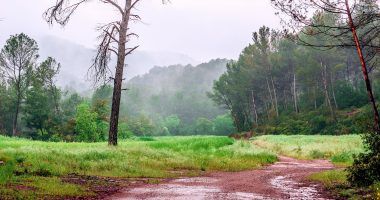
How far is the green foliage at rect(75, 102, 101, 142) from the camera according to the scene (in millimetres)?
52156

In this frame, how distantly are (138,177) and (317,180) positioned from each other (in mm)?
6727

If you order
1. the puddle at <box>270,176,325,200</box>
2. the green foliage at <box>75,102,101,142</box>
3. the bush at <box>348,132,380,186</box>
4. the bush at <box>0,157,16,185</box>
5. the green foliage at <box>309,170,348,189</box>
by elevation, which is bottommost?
the puddle at <box>270,176,325,200</box>

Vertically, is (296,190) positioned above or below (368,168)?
below

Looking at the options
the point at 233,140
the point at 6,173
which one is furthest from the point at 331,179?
the point at 233,140

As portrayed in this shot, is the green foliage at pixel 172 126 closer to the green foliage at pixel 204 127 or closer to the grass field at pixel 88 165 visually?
the green foliage at pixel 204 127

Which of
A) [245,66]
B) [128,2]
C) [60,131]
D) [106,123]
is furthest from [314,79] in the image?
[128,2]

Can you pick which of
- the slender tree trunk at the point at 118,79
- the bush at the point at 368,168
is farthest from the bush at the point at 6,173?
the bush at the point at 368,168

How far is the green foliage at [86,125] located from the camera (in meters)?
52.2

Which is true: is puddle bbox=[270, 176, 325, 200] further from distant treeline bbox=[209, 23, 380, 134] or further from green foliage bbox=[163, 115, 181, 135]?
green foliage bbox=[163, 115, 181, 135]

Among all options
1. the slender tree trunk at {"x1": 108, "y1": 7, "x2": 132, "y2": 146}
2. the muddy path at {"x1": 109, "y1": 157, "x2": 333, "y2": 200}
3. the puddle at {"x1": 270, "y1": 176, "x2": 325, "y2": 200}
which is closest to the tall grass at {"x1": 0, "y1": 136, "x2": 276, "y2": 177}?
the slender tree trunk at {"x1": 108, "y1": 7, "x2": 132, "y2": 146}

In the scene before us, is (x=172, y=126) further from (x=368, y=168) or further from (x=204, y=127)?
(x=368, y=168)

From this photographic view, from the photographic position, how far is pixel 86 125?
173ft

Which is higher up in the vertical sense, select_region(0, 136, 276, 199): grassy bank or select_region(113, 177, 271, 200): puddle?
select_region(0, 136, 276, 199): grassy bank

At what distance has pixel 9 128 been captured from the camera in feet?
285
